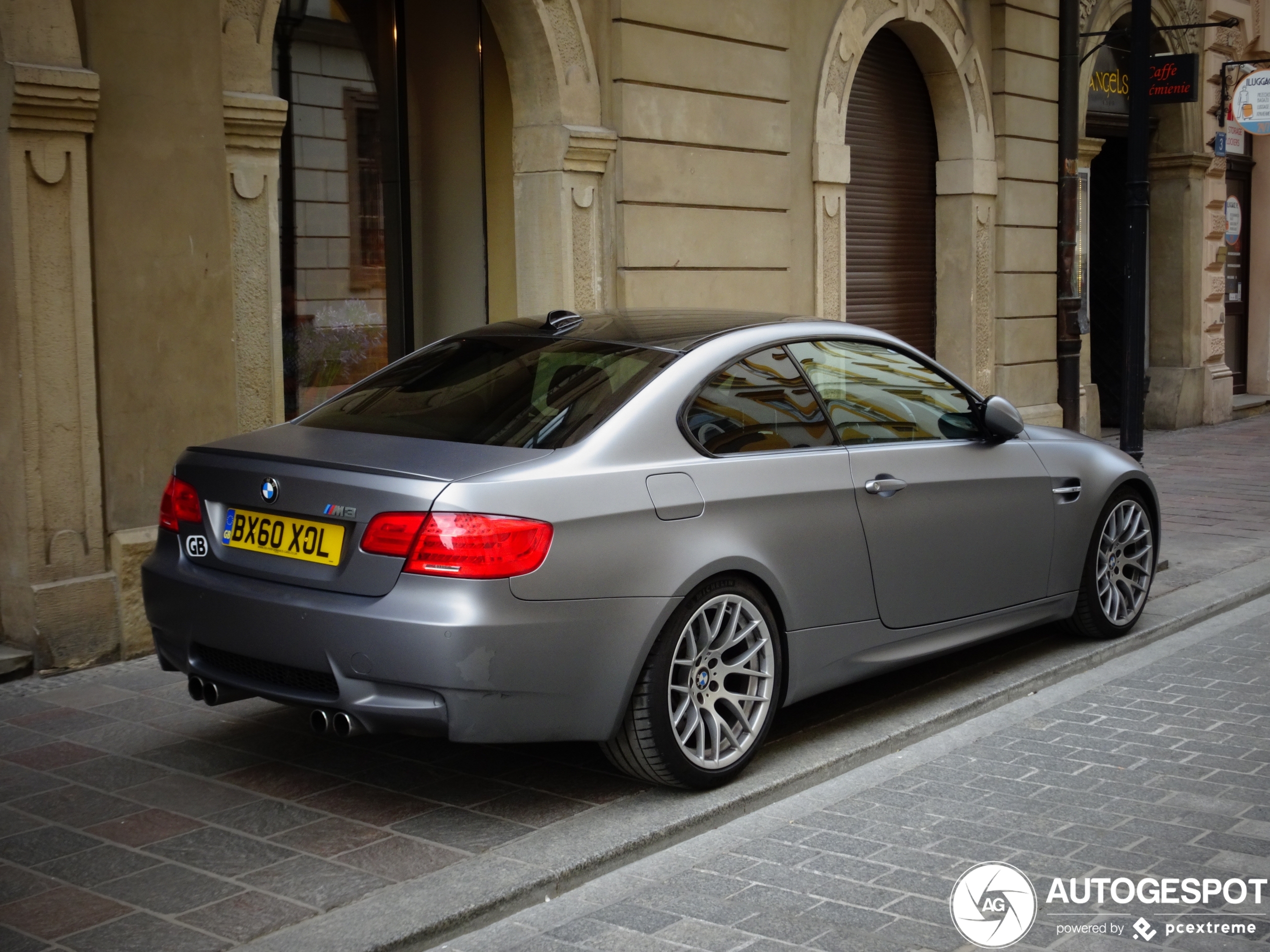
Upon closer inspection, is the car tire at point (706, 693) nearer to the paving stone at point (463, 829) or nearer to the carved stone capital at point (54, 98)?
the paving stone at point (463, 829)

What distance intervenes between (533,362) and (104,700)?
235 cm

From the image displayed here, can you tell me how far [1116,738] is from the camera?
5.46 meters

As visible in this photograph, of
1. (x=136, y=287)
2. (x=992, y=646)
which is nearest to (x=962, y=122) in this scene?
(x=992, y=646)

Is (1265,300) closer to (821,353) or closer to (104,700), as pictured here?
(821,353)

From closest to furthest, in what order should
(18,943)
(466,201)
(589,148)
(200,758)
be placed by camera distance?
1. (18,943)
2. (200,758)
3. (589,148)
4. (466,201)

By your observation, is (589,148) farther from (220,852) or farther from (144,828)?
(220,852)

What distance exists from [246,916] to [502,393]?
1.89 m

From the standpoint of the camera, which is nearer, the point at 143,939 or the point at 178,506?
the point at 143,939

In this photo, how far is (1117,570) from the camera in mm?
6902

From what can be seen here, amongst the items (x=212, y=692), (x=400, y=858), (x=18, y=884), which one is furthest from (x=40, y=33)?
(x=400, y=858)

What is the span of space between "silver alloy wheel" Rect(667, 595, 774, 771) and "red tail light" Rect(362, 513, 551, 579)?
682 millimetres

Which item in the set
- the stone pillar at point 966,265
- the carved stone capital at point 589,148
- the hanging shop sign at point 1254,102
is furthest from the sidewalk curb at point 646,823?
the hanging shop sign at point 1254,102

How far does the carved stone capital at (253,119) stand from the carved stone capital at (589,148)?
248 centimetres

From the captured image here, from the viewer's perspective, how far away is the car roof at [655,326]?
5.22 meters
